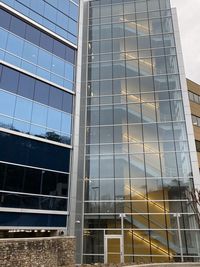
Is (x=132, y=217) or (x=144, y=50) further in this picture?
A: (x=144, y=50)

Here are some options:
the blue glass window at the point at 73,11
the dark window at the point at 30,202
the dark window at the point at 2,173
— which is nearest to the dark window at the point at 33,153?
the dark window at the point at 2,173

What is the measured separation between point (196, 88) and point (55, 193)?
66.4 ft

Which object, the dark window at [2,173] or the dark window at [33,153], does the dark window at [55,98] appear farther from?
the dark window at [2,173]

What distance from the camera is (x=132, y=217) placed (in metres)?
22.6

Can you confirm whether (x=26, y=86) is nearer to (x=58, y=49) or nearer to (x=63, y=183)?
(x=58, y=49)

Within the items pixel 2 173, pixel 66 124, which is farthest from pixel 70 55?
pixel 2 173

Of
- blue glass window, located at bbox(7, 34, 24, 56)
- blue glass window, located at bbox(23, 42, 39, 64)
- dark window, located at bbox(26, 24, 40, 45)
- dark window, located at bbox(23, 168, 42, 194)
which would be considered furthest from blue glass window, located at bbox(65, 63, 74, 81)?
dark window, located at bbox(23, 168, 42, 194)

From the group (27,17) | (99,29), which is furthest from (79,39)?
(27,17)

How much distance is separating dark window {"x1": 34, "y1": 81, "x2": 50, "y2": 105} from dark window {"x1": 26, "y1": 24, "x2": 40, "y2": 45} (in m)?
4.23

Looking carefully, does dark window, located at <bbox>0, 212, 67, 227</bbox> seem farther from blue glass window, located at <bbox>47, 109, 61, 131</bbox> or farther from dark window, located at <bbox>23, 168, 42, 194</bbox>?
blue glass window, located at <bbox>47, 109, 61, 131</bbox>

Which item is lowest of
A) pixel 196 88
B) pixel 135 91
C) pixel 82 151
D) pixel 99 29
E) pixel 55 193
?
pixel 55 193

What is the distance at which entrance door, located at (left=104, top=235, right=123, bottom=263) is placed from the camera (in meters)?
21.4

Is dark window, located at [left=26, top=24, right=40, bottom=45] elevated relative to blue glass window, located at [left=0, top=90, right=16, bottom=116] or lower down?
elevated

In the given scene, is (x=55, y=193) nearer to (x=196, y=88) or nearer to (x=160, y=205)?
(x=160, y=205)
